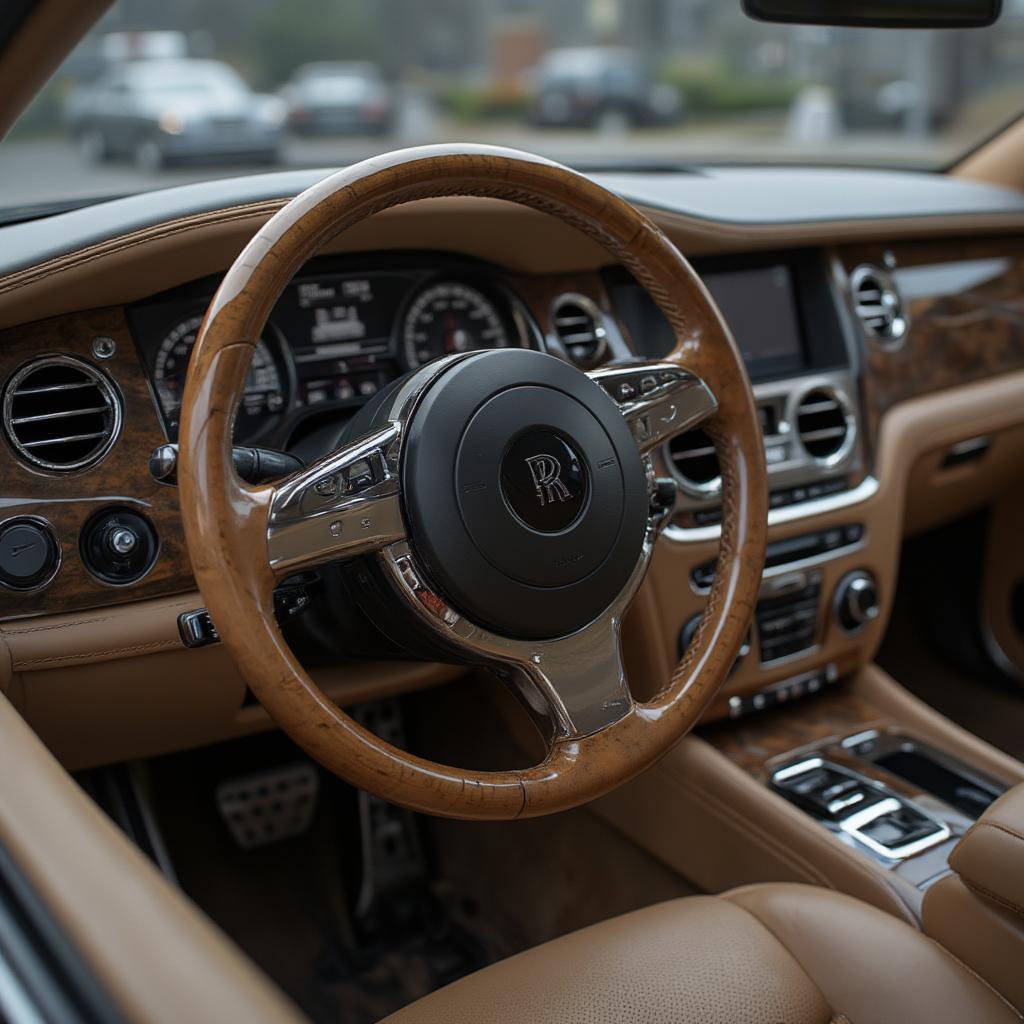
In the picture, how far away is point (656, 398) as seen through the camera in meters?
1.32

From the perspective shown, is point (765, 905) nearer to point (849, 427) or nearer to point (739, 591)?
point (739, 591)

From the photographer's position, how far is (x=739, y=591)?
1.33 metres

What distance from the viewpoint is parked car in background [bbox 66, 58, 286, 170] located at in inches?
424

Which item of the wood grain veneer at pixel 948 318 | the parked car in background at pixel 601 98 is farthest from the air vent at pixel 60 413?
the parked car in background at pixel 601 98

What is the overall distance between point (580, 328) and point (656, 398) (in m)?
0.49

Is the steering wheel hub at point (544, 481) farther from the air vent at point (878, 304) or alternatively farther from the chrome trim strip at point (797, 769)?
the air vent at point (878, 304)

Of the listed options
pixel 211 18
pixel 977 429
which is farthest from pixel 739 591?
pixel 211 18

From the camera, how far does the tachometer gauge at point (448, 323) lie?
5.42 ft

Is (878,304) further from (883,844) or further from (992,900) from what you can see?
(992,900)

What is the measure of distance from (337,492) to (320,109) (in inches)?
676

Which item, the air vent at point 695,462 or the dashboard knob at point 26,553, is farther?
the air vent at point 695,462

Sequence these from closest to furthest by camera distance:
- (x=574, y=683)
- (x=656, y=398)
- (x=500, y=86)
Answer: (x=574, y=683) → (x=656, y=398) → (x=500, y=86)

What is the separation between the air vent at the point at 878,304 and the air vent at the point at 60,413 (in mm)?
1275

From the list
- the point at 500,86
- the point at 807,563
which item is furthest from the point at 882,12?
the point at 500,86
